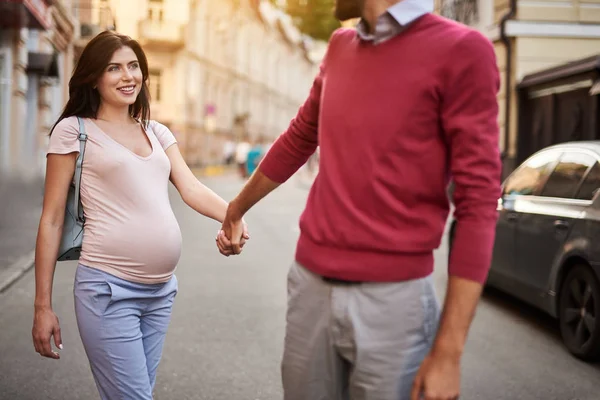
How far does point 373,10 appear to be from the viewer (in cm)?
200

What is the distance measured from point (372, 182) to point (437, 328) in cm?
40

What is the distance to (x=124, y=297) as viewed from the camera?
9.50ft

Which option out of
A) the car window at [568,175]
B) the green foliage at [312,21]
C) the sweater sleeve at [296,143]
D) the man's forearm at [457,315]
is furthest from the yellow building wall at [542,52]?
the man's forearm at [457,315]

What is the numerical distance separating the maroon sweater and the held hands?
0.68 m

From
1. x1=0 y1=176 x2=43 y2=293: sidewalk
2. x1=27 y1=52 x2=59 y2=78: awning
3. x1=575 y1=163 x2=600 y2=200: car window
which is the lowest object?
x1=0 y1=176 x2=43 y2=293: sidewalk

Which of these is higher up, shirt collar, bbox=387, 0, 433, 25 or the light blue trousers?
shirt collar, bbox=387, 0, 433, 25

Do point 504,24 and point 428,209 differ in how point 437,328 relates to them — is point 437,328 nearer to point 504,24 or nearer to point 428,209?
point 428,209

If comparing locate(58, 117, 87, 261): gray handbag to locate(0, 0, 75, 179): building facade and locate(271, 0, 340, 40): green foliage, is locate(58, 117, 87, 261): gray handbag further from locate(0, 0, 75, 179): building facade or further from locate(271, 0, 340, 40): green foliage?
locate(271, 0, 340, 40): green foliage

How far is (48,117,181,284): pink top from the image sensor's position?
291 cm

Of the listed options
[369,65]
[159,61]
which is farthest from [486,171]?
[159,61]

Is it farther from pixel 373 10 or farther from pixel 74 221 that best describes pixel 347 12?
pixel 74 221

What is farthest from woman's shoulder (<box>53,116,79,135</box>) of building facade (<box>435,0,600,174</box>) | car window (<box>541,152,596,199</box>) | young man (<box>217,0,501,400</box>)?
building facade (<box>435,0,600,174</box>)

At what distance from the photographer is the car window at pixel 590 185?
6.09m

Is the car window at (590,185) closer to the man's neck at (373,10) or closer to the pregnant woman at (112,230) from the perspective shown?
the pregnant woman at (112,230)
